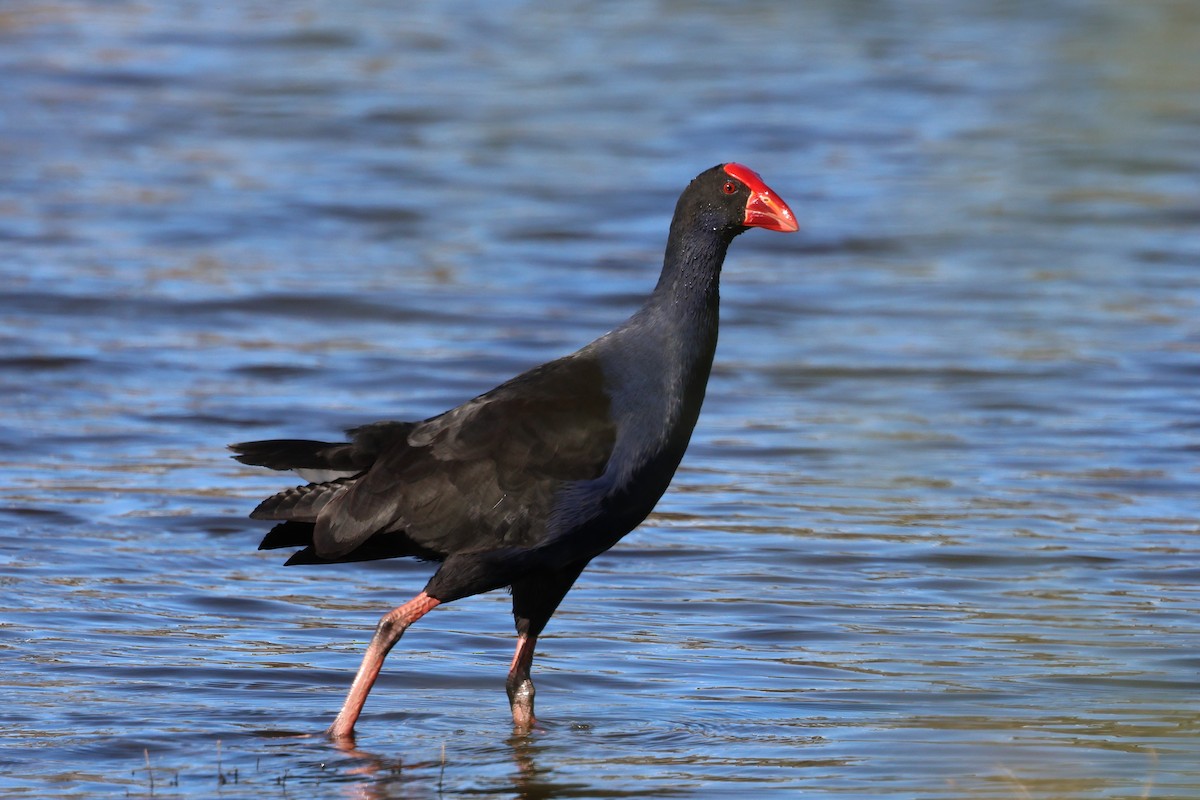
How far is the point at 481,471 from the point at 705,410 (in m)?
4.93

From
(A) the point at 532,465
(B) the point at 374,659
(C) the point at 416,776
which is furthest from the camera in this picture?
(B) the point at 374,659

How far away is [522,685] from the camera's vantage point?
5516 millimetres

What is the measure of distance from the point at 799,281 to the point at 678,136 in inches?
181

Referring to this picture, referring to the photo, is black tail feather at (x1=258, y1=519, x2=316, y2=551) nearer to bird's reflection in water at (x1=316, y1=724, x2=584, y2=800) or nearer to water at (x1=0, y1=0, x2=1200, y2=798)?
water at (x1=0, y1=0, x2=1200, y2=798)

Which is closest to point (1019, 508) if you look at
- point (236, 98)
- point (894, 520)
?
point (894, 520)

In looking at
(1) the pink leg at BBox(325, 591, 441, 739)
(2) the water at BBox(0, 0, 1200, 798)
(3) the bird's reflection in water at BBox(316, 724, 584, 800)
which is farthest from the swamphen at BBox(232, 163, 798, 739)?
(2) the water at BBox(0, 0, 1200, 798)

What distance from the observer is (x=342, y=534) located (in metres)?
5.36

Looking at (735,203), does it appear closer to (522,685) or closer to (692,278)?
(692,278)

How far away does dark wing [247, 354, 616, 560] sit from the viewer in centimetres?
516

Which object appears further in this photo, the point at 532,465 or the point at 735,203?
the point at 735,203

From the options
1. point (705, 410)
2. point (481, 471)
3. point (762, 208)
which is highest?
point (762, 208)

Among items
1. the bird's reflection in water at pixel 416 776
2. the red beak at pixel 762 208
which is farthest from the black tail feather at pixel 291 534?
the red beak at pixel 762 208

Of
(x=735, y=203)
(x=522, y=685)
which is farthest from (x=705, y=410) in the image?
(x=522, y=685)

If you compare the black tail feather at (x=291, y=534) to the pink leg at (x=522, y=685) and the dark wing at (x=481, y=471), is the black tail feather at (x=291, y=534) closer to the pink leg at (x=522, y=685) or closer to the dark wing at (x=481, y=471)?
the dark wing at (x=481, y=471)
